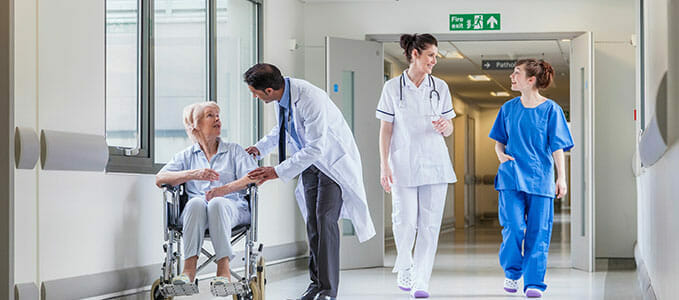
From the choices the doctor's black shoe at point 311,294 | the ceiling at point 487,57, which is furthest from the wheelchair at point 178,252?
the ceiling at point 487,57

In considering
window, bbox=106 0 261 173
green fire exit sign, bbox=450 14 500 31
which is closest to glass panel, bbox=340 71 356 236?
window, bbox=106 0 261 173

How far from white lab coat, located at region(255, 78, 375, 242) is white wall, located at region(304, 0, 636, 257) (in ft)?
11.0

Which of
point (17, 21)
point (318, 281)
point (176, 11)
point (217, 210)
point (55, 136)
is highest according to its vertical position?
point (176, 11)

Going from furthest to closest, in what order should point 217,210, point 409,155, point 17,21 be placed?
point 409,155, point 217,210, point 17,21

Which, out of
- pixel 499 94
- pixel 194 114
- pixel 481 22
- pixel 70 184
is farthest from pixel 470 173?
pixel 70 184

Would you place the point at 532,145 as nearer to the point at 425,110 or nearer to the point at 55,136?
the point at 425,110

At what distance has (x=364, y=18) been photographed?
809 cm

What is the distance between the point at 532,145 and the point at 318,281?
1738 mm

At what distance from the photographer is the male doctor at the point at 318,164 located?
14.7 feet

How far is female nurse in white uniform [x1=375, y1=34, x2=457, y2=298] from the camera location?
529 centimetres

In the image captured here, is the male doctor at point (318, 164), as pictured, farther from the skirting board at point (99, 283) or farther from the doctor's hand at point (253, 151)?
the skirting board at point (99, 283)

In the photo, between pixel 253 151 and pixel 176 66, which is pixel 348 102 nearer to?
pixel 176 66

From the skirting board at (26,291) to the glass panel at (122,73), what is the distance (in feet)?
3.87

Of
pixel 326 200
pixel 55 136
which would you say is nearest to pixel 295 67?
pixel 326 200
